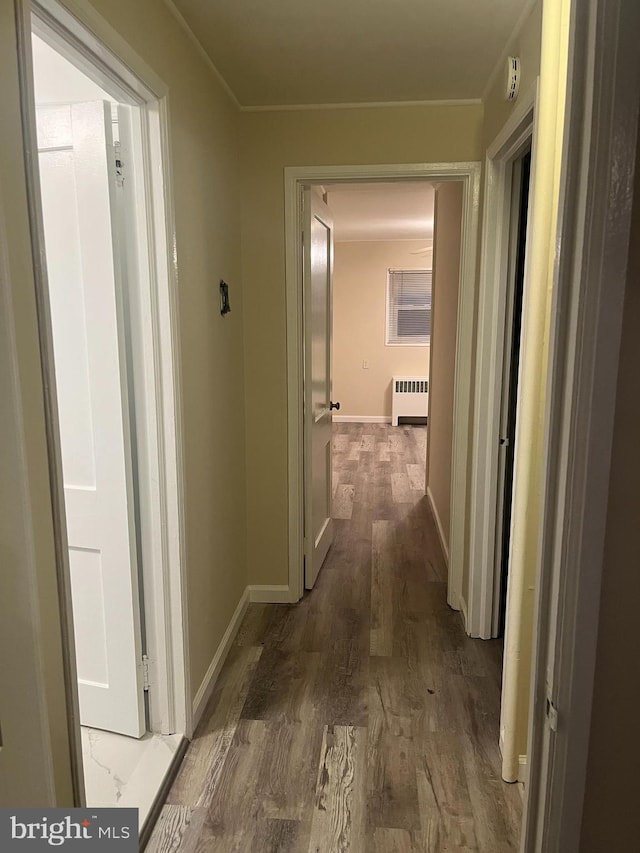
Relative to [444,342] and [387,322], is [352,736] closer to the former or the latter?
[444,342]

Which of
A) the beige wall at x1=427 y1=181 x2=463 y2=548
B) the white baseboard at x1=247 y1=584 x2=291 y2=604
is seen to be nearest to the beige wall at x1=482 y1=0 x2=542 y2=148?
the beige wall at x1=427 y1=181 x2=463 y2=548

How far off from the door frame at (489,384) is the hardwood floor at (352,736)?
28 centimetres

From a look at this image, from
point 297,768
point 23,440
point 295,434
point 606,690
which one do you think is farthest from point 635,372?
point 295,434

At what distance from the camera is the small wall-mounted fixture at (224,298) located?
257cm

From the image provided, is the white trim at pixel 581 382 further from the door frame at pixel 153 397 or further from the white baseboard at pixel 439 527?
the white baseboard at pixel 439 527

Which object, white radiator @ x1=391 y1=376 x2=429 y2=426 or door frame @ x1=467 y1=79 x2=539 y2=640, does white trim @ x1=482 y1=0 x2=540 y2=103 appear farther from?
white radiator @ x1=391 y1=376 x2=429 y2=426

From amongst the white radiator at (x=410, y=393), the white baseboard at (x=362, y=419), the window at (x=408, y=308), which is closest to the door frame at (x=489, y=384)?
the white radiator at (x=410, y=393)

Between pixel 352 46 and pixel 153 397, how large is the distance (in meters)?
1.45

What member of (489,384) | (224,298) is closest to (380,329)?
(489,384)

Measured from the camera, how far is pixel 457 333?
3004 millimetres

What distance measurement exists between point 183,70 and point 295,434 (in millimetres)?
1641

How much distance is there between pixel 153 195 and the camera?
1827 mm

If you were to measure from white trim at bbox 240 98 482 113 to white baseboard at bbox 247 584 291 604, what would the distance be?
2.33 m

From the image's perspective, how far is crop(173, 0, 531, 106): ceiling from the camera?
1919 mm
